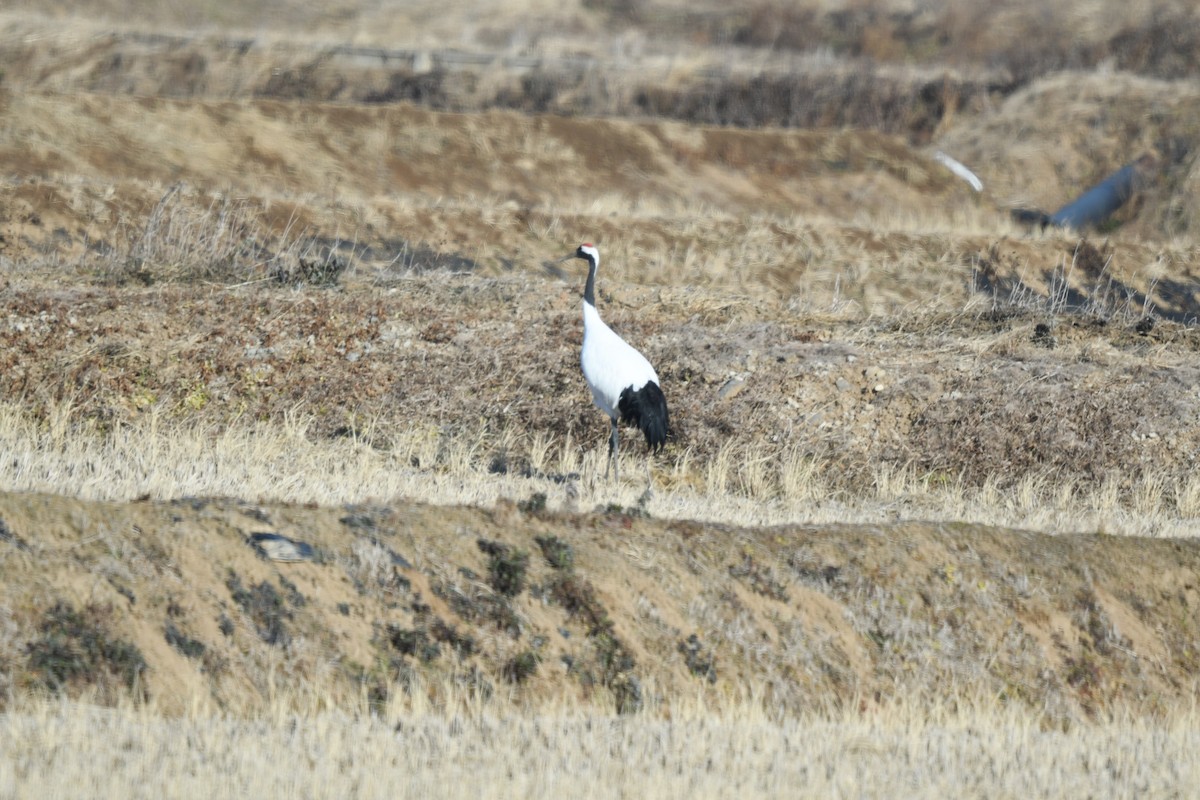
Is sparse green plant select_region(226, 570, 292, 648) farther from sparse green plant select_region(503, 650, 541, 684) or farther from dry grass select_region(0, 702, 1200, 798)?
sparse green plant select_region(503, 650, 541, 684)

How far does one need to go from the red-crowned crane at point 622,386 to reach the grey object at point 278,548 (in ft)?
15.5

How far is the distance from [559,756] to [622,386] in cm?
636

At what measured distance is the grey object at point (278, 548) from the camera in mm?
8688

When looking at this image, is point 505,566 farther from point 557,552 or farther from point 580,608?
point 580,608

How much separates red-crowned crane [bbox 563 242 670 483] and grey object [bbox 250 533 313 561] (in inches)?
186

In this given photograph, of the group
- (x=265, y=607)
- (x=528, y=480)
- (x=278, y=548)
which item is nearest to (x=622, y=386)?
(x=528, y=480)

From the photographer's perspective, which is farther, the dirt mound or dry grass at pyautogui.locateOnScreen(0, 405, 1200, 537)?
dry grass at pyautogui.locateOnScreen(0, 405, 1200, 537)

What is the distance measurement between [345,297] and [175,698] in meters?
10.5

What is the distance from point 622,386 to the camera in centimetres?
1341

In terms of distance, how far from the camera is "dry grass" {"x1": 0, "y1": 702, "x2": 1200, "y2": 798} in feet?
21.4

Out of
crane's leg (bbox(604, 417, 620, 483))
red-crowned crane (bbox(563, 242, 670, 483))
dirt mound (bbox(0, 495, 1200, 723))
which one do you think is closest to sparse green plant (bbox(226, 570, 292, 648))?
dirt mound (bbox(0, 495, 1200, 723))

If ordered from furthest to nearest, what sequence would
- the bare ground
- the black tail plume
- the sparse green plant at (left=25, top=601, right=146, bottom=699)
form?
the black tail plume, the bare ground, the sparse green plant at (left=25, top=601, right=146, bottom=699)

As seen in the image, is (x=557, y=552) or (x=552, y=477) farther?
(x=552, y=477)

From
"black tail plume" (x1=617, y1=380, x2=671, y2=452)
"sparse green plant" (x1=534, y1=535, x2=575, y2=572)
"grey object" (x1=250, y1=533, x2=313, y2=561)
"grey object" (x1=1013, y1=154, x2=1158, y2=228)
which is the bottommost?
"grey object" (x1=250, y1=533, x2=313, y2=561)
